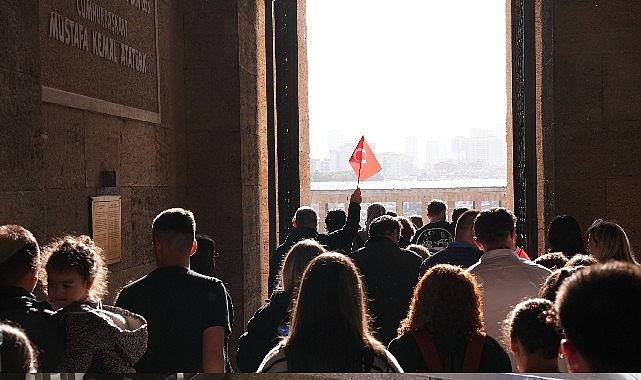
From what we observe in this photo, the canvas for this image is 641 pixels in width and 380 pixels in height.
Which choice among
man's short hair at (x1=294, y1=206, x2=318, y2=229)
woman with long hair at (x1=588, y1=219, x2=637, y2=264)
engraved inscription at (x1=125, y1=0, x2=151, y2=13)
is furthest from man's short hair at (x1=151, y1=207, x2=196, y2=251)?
engraved inscription at (x1=125, y1=0, x2=151, y2=13)

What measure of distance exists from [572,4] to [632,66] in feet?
2.71

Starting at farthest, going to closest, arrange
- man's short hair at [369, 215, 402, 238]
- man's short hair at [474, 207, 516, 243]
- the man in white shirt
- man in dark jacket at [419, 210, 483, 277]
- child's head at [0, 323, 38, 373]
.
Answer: man's short hair at [369, 215, 402, 238]
man in dark jacket at [419, 210, 483, 277]
man's short hair at [474, 207, 516, 243]
the man in white shirt
child's head at [0, 323, 38, 373]

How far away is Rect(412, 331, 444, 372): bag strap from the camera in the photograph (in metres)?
3.24

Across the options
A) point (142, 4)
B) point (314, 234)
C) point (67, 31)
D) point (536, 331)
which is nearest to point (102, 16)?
point (67, 31)

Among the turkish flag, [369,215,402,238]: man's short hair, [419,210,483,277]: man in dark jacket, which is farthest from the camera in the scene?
the turkish flag

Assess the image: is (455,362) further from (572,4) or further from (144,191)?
(572,4)

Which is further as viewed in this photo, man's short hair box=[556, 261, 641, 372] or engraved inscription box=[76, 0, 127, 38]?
engraved inscription box=[76, 0, 127, 38]

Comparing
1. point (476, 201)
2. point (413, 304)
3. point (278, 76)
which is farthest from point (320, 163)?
point (413, 304)

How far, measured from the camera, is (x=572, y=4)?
29.7 feet

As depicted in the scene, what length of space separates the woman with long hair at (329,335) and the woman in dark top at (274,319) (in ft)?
4.41

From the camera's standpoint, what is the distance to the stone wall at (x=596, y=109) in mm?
8984

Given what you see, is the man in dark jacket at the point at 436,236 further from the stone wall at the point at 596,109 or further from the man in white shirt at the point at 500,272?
the man in white shirt at the point at 500,272

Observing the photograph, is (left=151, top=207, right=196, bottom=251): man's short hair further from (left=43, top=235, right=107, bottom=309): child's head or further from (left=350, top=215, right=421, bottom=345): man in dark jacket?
(left=350, top=215, right=421, bottom=345): man in dark jacket

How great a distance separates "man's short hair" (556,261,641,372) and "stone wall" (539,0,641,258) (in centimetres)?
740
